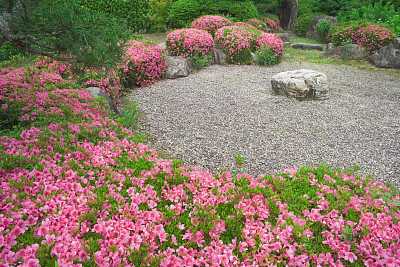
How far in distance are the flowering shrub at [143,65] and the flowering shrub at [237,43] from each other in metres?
3.09

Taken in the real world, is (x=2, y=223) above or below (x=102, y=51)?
below

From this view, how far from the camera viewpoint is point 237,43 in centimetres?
1009

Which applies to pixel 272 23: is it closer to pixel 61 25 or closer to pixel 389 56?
pixel 389 56

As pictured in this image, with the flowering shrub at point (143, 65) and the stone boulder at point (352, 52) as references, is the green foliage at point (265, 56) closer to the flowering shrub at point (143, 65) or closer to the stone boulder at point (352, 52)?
the stone boulder at point (352, 52)

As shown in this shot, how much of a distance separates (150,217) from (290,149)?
335cm

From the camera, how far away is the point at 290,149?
4.68 m

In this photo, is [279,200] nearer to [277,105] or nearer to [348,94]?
[277,105]

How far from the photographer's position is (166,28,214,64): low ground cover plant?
31.0 feet

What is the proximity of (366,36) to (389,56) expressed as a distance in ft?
5.10

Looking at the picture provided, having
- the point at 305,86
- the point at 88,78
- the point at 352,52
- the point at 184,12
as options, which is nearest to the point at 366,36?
the point at 352,52

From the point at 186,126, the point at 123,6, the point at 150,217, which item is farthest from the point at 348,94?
the point at 123,6

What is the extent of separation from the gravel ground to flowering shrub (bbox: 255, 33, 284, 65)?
7.29ft

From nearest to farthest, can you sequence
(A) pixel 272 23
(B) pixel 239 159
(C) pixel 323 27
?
(B) pixel 239 159
(C) pixel 323 27
(A) pixel 272 23

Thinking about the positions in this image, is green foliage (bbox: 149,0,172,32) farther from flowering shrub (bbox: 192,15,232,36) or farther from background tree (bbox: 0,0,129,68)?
background tree (bbox: 0,0,129,68)
